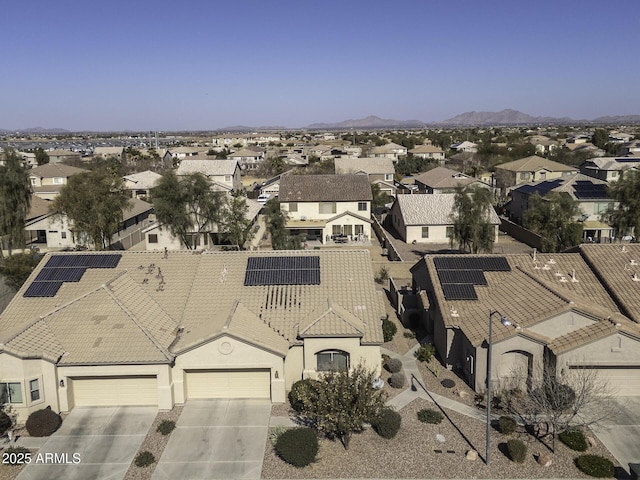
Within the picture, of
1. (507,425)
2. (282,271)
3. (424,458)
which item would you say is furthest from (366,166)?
(424,458)

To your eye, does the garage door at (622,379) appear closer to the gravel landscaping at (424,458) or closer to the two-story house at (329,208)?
the gravel landscaping at (424,458)

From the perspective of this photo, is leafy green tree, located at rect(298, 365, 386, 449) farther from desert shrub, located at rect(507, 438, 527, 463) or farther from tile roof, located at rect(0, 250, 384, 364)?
desert shrub, located at rect(507, 438, 527, 463)

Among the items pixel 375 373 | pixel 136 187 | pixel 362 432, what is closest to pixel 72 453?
pixel 362 432

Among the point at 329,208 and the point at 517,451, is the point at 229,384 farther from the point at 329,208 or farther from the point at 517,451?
the point at 329,208

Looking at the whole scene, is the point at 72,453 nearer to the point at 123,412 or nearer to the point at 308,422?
the point at 123,412

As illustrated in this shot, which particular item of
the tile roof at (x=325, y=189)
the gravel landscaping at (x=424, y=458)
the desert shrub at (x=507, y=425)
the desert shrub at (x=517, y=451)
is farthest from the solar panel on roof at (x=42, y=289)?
the tile roof at (x=325, y=189)

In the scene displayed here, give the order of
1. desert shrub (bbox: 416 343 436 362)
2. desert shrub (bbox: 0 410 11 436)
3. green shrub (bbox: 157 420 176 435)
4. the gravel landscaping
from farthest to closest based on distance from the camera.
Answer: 1. desert shrub (bbox: 416 343 436 362)
2. green shrub (bbox: 157 420 176 435)
3. desert shrub (bbox: 0 410 11 436)
4. the gravel landscaping

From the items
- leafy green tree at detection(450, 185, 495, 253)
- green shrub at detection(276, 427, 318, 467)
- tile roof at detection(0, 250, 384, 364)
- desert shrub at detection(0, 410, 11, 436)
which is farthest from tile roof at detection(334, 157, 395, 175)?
desert shrub at detection(0, 410, 11, 436)
